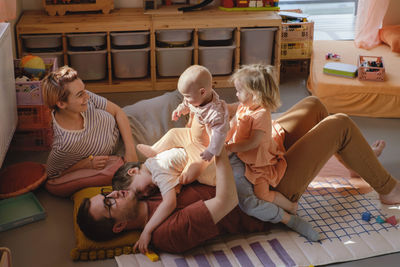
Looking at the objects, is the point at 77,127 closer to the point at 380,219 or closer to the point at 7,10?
the point at 7,10

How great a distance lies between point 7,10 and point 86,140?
1267 mm

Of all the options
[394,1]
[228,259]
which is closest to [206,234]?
[228,259]

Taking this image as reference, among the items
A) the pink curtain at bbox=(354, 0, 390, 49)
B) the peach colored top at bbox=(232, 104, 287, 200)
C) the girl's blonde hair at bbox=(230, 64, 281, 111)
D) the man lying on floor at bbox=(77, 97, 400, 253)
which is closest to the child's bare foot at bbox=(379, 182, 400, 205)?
the man lying on floor at bbox=(77, 97, 400, 253)

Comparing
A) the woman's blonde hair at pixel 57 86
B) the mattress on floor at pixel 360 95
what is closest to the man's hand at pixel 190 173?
the woman's blonde hair at pixel 57 86

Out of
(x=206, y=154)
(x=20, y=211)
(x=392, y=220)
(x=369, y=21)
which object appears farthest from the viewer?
(x=369, y=21)

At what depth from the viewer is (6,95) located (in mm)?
2838

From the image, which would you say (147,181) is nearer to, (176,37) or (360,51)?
(176,37)

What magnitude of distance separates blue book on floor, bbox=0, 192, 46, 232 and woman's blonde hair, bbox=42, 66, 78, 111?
50 centimetres

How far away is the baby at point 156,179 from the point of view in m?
2.14

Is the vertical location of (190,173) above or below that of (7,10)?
below

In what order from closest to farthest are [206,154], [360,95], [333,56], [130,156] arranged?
[206,154]
[130,156]
[360,95]
[333,56]

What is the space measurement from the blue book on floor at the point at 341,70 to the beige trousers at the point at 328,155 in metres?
1.40

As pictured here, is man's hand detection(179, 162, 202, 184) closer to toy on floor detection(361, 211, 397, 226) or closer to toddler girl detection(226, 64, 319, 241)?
toddler girl detection(226, 64, 319, 241)

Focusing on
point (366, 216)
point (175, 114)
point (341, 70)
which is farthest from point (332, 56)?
point (175, 114)
